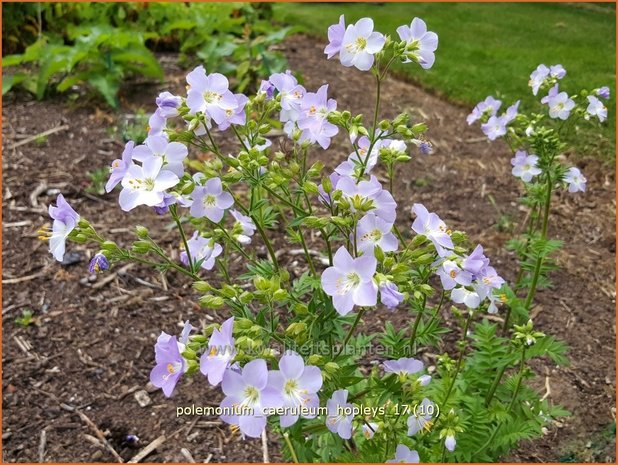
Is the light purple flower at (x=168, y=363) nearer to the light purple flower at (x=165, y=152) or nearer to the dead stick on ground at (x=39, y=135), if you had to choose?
the light purple flower at (x=165, y=152)

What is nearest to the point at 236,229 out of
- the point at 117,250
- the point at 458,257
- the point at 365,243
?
A: the point at 117,250

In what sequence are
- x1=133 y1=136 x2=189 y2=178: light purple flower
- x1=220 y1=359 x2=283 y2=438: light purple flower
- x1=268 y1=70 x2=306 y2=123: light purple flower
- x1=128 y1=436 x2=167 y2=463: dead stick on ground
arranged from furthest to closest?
x1=128 y1=436 x2=167 y2=463: dead stick on ground < x1=268 y1=70 x2=306 y2=123: light purple flower < x1=133 y1=136 x2=189 y2=178: light purple flower < x1=220 y1=359 x2=283 y2=438: light purple flower

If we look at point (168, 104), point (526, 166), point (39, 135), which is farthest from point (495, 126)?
point (39, 135)

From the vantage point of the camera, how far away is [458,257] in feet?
5.21

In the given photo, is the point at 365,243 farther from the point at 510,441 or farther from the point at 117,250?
the point at 510,441

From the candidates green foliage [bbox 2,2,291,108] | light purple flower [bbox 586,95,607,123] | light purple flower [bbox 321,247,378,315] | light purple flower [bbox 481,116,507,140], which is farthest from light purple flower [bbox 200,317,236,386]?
green foliage [bbox 2,2,291,108]

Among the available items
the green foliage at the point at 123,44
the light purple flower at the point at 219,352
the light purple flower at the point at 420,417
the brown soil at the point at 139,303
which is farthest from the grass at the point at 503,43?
the light purple flower at the point at 219,352

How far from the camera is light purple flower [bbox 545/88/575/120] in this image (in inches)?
99.3

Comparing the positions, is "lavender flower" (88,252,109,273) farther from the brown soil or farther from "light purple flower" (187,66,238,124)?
the brown soil

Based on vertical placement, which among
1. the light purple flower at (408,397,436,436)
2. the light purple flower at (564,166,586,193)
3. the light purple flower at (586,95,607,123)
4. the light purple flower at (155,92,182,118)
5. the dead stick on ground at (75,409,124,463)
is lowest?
the dead stick on ground at (75,409,124,463)

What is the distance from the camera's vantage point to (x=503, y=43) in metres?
6.46

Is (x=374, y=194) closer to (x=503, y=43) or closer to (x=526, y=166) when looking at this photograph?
(x=526, y=166)

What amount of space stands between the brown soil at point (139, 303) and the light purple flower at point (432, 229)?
1339 millimetres

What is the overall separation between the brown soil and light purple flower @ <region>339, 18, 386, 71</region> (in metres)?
1.57
